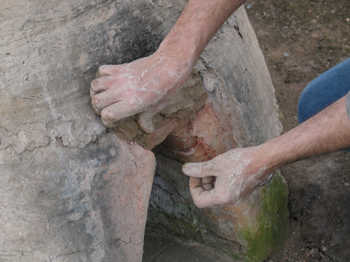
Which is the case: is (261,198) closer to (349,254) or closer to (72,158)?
(349,254)

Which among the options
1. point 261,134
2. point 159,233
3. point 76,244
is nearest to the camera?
point 76,244

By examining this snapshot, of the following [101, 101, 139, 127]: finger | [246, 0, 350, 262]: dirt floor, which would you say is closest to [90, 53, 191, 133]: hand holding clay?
[101, 101, 139, 127]: finger

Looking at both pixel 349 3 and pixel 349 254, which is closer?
pixel 349 254

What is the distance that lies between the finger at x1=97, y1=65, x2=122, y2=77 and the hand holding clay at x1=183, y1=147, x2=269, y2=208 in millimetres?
406

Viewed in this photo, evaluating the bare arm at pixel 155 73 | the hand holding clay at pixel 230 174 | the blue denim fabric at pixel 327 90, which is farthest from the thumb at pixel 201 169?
the blue denim fabric at pixel 327 90

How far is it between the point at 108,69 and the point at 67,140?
0.79ft

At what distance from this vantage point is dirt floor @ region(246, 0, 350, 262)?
200cm

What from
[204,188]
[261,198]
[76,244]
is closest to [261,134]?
[261,198]

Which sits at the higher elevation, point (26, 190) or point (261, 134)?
point (26, 190)

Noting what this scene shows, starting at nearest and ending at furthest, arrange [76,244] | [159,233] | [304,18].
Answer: [76,244] → [159,233] → [304,18]

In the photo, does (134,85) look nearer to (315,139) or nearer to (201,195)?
(201,195)

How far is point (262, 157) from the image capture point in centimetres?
143

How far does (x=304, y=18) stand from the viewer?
10.5ft

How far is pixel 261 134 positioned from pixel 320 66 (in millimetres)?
1306
